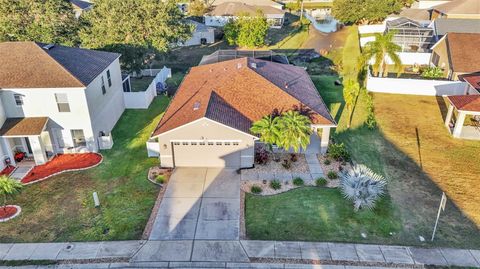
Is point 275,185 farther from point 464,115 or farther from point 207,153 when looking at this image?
point 464,115

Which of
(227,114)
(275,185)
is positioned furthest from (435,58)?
(275,185)

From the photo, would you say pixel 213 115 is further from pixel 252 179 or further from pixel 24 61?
pixel 24 61

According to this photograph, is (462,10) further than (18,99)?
Yes

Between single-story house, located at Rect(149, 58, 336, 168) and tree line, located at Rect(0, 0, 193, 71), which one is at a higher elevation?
tree line, located at Rect(0, 0, 193, 71)

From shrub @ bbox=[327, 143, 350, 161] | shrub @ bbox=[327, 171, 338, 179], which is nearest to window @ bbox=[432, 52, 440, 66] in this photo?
shrub @ bbox=[327, 143, 350, 161]

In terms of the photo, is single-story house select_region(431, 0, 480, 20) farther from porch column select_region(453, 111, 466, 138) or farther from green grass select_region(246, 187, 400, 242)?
green grass select_region(246, 187, 400, 242)

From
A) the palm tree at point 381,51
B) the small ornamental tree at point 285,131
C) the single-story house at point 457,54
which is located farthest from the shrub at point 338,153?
the single-story house at point 457,54
